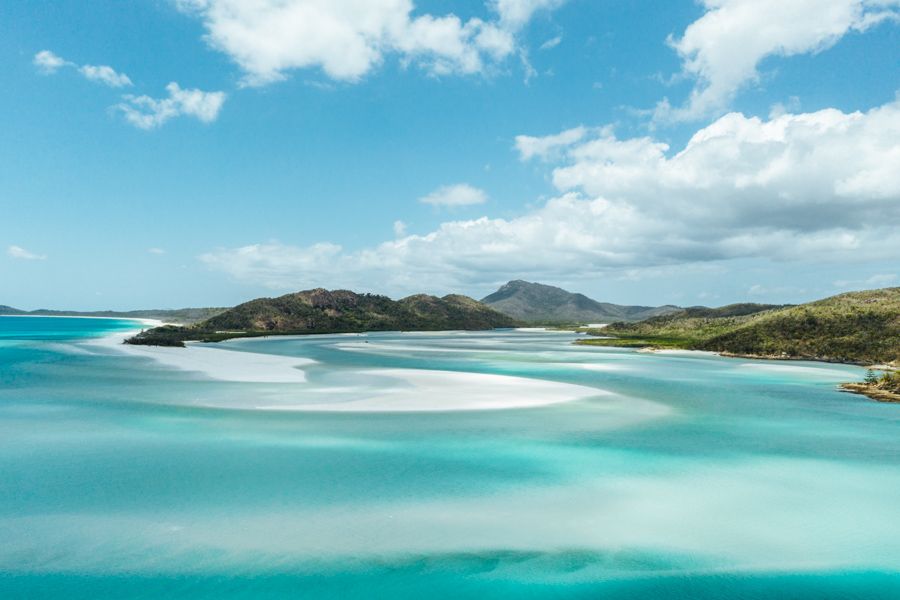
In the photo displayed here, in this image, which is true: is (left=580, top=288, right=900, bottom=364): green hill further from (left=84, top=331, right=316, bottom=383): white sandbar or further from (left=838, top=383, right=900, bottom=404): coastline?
(left=84, top=331, right=316, bottom=383): white sandbar

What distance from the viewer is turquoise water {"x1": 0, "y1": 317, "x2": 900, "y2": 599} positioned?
1415 cm

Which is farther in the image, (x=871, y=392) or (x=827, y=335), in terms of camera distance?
(x=827, y=335)

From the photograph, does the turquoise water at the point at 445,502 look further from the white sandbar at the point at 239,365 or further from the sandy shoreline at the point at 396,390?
the white sandbar at the point at 239,365

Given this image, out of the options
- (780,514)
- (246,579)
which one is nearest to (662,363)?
(780,514)

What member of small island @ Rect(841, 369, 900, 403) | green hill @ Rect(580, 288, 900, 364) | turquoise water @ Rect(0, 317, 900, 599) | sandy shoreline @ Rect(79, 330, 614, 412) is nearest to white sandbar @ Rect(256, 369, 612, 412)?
sandy shoreline @ Rect(79, 330, 614, 412)

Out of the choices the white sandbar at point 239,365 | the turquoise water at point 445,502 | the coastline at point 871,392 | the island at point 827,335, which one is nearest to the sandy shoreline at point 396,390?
the white sandbar at point 239,365

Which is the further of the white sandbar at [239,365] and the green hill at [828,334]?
the green hill at [828,334]

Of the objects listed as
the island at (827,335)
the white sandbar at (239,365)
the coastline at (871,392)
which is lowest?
the coastline at (871,392)

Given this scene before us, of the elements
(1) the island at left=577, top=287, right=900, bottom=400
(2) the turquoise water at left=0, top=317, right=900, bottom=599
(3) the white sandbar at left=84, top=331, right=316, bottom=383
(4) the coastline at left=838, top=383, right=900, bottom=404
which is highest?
(1) the island at left=577, top=287, right=900, bottom=400

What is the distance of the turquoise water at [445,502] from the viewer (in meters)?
14.1

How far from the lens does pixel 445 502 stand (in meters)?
19.3

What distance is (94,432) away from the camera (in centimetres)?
2966

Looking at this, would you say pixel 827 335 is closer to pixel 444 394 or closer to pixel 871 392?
pixel 871 392

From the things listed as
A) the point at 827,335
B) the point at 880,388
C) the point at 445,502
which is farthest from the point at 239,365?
the point at 827,335
